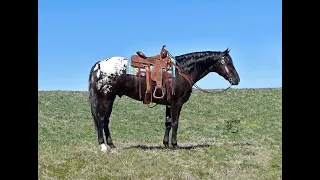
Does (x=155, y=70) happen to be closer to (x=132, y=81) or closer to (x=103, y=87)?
(x=132, y=81)

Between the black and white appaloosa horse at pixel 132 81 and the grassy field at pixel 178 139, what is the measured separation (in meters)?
1.26

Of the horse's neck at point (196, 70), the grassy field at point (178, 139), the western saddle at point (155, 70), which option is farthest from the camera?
the horse's neck at point (196, 70)

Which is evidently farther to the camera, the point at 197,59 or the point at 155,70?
the point at 197,59

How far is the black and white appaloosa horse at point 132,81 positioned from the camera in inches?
572

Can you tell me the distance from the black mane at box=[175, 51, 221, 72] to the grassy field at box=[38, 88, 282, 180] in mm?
3266

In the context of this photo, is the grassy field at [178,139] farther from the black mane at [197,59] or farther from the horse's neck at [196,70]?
the black mane at [197,59]

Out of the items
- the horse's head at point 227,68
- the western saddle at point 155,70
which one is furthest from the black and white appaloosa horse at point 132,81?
the western saddle at point 155,70

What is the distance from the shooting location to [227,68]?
15.7 meters

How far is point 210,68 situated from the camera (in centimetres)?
1586

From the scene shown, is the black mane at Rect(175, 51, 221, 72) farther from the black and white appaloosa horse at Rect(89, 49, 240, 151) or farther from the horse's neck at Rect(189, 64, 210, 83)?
the horse's neck at Rect(189, 64, 210, 83)

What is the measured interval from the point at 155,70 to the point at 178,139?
26.4 ft

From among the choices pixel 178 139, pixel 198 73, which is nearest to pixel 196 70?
pixel 198 73
